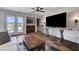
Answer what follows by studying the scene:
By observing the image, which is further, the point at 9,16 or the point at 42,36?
the point at 42,36

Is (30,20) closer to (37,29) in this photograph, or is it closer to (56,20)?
(37,29)

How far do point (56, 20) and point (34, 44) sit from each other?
0.68 m

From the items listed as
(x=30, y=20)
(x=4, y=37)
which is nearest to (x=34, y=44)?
(x=30, y=20)

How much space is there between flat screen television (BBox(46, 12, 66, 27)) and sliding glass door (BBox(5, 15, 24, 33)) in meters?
0.56

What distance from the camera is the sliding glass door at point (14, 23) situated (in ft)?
6.34

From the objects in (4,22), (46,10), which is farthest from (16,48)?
(46,10)

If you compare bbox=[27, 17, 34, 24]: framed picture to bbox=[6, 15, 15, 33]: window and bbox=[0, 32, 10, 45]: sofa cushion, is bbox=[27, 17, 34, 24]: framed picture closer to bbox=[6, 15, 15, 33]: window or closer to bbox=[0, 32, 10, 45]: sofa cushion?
bbox=[6, 15, 15, 33]: window

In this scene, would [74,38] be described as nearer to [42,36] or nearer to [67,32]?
[67,32]

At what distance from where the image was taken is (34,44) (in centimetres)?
196

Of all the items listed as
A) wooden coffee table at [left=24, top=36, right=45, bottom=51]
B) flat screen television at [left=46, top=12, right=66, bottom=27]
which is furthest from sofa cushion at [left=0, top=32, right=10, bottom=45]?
flat screen television at [left=46, top=12, right=66, bottom=27]

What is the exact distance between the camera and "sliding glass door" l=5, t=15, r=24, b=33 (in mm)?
1933
